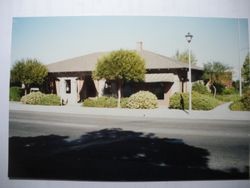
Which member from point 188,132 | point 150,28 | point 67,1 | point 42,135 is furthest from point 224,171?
point 67,1

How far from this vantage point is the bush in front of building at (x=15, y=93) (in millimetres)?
3590

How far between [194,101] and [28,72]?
2.07m

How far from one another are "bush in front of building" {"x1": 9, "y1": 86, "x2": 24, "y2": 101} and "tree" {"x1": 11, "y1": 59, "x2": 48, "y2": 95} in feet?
0.25

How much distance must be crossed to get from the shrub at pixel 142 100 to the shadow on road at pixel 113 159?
1.12 feet

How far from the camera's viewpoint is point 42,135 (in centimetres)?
358

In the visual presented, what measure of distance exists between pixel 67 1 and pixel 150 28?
3.52ft

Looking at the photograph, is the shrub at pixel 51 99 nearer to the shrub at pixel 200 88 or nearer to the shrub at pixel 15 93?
the shrub at pixel 15 93

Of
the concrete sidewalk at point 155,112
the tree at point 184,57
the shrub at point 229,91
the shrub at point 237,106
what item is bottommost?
the concrete sidewalk at point 155,112

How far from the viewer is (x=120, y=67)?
3689mm

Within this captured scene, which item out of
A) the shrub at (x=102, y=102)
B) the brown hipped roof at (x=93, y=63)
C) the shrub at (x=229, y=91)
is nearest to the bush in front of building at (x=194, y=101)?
the shrub at (x=229, y=91)

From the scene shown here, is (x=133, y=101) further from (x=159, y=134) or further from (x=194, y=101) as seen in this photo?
(x=194, y=101)

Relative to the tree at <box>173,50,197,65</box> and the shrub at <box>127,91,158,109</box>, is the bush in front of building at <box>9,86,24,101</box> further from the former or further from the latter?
the tree at <box>173,50,197,65</box>

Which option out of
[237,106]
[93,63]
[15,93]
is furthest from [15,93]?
[237,106]

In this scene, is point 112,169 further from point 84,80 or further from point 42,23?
point 42,23
